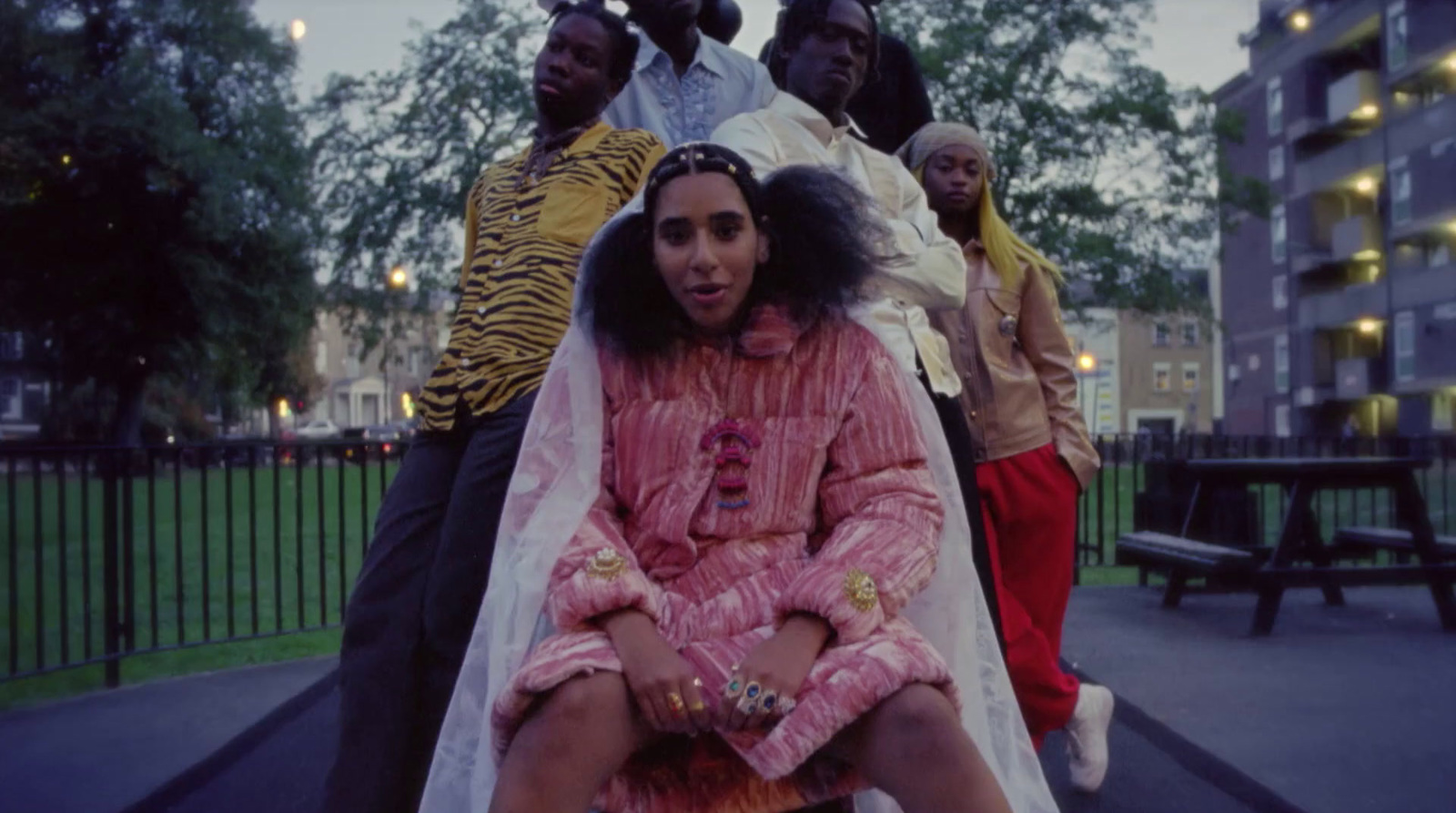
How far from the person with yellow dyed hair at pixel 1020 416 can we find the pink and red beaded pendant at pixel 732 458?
5.79ft

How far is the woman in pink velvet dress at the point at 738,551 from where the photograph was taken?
1979 millimetres

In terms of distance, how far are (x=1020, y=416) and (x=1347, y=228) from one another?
44.7m

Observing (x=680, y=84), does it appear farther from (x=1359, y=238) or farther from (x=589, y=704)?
(x=1359, y=238)

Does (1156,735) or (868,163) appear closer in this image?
(868,163)

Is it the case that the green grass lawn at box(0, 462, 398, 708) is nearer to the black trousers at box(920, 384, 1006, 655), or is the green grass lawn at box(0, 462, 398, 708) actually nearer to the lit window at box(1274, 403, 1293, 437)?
the black trousers at box(920, 384, 1006, 655)

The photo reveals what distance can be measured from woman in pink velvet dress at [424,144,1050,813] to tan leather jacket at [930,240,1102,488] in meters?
1.61

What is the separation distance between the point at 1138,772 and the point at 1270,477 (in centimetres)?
389

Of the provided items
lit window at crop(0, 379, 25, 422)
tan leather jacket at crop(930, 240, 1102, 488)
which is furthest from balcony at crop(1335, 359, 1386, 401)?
lit window at crop(0, 379, 25, 422)

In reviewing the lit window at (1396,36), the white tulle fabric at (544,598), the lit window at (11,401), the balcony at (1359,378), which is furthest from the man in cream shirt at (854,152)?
the lit window at (11,401)

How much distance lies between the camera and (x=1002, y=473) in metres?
4.04

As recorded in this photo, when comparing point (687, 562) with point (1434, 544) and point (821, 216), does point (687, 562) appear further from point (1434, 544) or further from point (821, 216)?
point (1434, 544)

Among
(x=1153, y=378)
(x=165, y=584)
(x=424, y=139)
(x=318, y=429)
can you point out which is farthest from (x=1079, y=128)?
(x=318, y=429)

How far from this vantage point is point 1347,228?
43.6 metres

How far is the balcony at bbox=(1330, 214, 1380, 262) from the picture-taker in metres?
42.8
